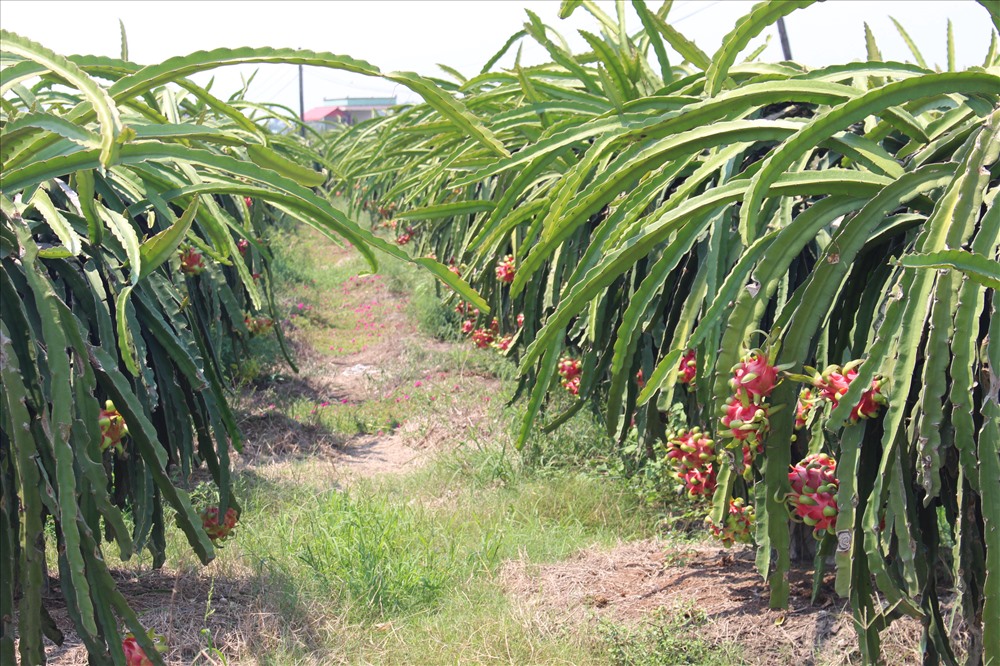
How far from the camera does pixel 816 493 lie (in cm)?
210

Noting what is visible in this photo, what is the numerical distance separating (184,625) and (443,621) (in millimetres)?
861

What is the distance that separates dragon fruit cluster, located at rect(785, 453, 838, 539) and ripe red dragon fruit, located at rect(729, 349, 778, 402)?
0.19 meters

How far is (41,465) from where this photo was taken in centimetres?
196

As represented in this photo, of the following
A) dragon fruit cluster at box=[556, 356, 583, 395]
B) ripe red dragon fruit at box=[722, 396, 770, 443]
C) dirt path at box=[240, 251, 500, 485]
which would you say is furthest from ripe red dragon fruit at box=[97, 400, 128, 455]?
dirt path at box=[240, 251, 500, 485]

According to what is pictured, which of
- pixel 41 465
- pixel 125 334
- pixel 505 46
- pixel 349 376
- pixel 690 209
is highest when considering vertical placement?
pixel 505 46

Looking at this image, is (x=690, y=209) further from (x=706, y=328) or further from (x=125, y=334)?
(x=125, y=334)

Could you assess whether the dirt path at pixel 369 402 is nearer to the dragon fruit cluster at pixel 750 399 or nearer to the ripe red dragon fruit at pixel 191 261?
the ripe red dragon fruit at pixel 191 261

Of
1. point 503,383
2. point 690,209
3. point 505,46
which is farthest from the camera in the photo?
point 503,383

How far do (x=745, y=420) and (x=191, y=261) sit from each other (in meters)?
2.49

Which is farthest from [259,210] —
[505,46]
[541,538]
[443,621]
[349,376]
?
[443,621]

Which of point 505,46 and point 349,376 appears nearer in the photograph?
point 505,46

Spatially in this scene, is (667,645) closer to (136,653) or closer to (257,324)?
(136,653)

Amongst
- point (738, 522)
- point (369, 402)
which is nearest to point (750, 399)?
point (738, 522)

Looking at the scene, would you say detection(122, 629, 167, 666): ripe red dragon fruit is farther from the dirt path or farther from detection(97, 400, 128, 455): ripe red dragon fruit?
the dirt path
